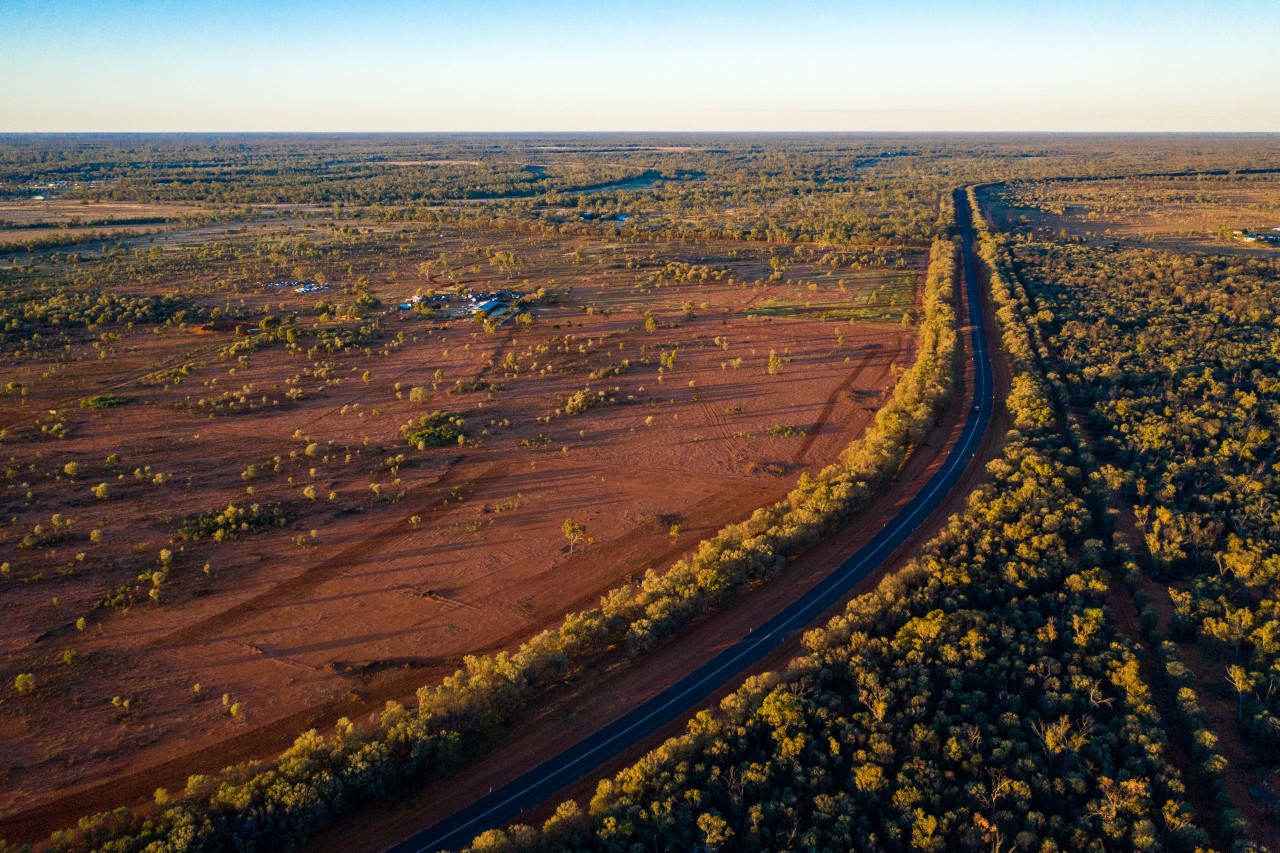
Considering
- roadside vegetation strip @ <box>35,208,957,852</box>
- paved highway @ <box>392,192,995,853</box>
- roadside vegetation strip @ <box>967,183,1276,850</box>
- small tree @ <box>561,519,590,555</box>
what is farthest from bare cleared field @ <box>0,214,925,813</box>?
roadside vegetation strip @ <box>967,183,1276,850</box>

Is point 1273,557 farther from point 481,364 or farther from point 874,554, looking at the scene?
point 481,364

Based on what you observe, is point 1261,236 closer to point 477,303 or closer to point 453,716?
point 477,303

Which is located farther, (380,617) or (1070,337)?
(1070,337)

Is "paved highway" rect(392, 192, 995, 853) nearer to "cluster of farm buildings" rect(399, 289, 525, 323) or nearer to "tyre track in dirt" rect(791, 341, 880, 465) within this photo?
"tyre track in dirt" rect(791, 341, 880, 465)

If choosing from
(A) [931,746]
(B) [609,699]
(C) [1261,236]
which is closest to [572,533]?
(B) [609,699]

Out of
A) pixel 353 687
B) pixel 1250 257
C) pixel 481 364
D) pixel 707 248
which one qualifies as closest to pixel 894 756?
pixel 353 687

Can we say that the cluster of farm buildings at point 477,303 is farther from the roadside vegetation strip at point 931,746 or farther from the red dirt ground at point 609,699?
the roadside vegetation strip at point 931,746
